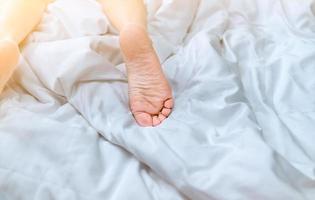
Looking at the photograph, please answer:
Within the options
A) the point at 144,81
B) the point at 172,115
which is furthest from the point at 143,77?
the point at 172,115

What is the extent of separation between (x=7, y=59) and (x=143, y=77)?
0.87ft

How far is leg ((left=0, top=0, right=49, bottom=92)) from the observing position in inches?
29.5

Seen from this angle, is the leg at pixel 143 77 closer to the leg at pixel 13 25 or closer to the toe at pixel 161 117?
the toe at pixel 161 117

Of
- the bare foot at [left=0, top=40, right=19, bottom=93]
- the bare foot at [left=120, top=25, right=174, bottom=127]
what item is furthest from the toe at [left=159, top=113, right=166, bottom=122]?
the bare foot at [left=0, top=40, right=19, bottom=93]

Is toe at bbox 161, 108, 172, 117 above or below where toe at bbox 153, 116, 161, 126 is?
below

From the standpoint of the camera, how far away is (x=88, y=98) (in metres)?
0.74

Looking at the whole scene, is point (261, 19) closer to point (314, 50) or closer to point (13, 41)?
point (314, 50)

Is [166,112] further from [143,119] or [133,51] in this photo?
[133,51]

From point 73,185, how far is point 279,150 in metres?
0.33

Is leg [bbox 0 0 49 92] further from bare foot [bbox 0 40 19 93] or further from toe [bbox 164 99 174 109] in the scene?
toe [bbox 164 99 174 109]

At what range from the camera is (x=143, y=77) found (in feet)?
2.60

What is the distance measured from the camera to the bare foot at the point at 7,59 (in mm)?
743

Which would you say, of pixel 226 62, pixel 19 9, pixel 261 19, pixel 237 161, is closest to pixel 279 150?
pixel 237 161

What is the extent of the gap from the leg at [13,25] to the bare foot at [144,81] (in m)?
0.22
